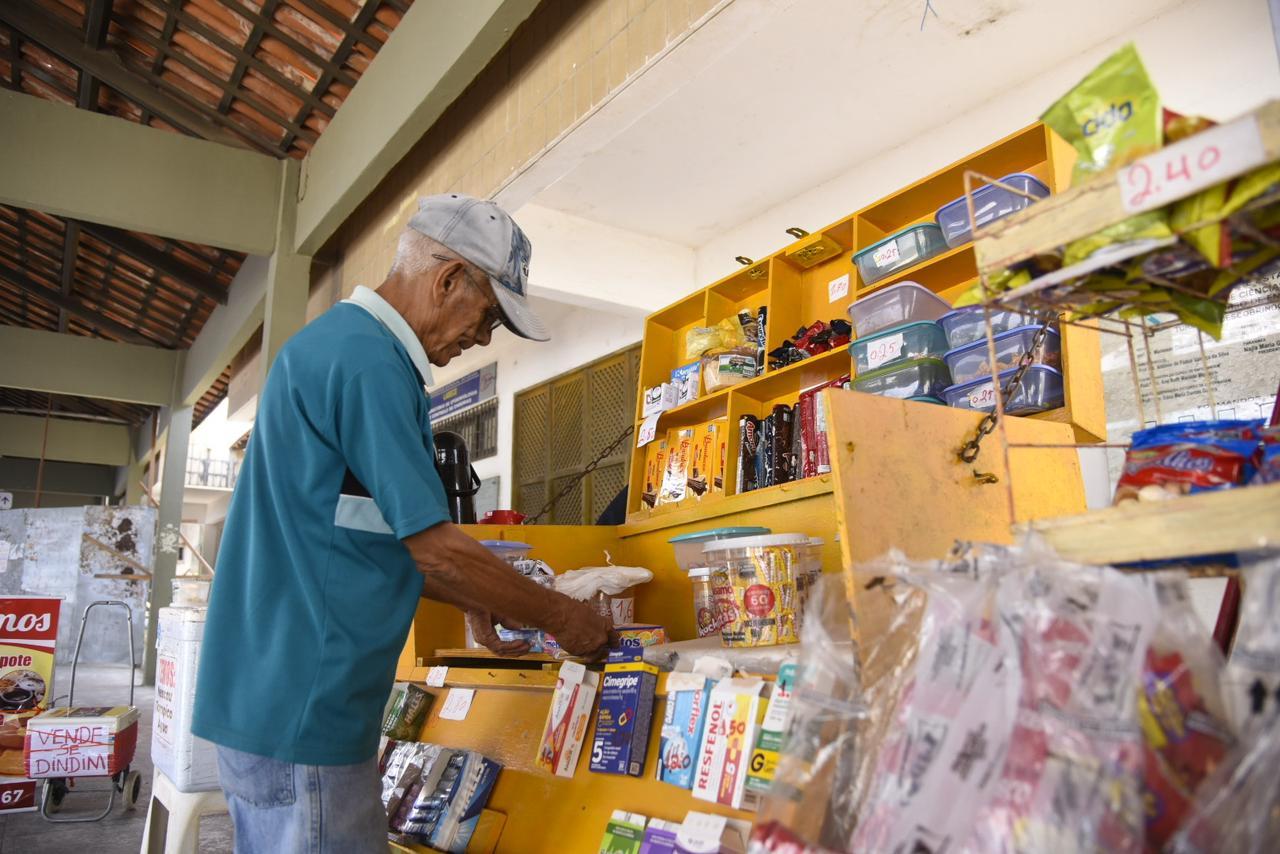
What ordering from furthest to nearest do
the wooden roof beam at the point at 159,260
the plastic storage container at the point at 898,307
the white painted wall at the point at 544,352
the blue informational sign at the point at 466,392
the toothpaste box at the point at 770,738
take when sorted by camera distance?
the wooden roof beam at the point at 159,260 → the blue informational sign at the point at 466,392 → the white painted wall at the point at 544,352 → the plastic storage container at the point at 898,307 → the toothpaste box at the point at 770,738

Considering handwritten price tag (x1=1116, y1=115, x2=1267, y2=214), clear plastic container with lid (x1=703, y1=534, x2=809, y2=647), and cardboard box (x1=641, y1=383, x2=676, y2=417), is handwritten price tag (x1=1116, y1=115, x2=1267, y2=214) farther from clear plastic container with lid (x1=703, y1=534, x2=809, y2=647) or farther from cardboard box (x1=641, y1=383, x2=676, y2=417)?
cardboard box (x1=641, y1=383, x2=676, y2=417)

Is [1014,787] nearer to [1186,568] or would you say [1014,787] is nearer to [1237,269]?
[1186,568]

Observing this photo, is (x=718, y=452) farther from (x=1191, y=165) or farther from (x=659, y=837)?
(x=1191, y=165)

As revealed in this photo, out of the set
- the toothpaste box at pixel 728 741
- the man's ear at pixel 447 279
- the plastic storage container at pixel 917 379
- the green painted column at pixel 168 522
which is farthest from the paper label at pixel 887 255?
the green painted column at pixel 168 522

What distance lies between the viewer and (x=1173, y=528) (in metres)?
0.92

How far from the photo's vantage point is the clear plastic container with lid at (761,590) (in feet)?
6.34

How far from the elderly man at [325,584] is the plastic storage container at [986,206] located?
1.70 meters

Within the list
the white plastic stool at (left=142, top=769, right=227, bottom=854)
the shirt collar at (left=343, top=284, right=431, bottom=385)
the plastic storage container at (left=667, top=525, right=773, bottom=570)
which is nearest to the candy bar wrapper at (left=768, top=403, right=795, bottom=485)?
the plastic storage container at (left=667, top=525, right=773, bottom=570)

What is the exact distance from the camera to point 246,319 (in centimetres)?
771

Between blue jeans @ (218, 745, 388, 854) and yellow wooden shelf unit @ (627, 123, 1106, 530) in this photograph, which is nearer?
blue jeans @ (218, 745, 388, 854)

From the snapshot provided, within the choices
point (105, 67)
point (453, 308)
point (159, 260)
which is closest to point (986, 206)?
point (453, 308)

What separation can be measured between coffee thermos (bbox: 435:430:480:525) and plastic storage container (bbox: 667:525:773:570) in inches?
33.5

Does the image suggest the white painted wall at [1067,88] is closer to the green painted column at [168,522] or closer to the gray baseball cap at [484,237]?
the gray baseball cap at [484,237]

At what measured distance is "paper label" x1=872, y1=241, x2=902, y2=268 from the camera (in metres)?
2.98
